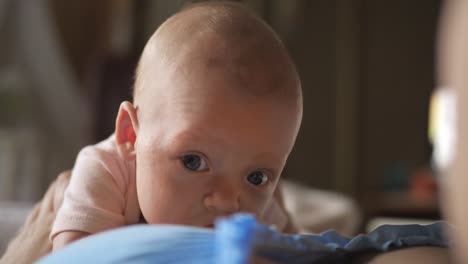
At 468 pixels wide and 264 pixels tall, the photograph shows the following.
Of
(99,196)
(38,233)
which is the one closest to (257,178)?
(99,196)

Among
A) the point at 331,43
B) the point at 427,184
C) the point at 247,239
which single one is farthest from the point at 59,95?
the point at 247,239

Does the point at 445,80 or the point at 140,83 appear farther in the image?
the point at 140,83

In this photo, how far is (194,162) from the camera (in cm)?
65

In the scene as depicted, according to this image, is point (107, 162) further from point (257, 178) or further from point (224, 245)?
point (224, 245)

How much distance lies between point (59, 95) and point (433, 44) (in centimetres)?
282

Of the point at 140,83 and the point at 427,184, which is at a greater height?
the point at 140,83

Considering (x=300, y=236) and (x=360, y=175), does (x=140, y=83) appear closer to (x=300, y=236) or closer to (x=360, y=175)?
(x=300, y=236)

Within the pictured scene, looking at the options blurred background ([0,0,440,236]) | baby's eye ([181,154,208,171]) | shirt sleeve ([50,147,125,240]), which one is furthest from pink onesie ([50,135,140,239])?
blurred background ([0,0,440,236])

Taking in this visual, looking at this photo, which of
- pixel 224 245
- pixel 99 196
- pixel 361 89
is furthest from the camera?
pixel 361 89

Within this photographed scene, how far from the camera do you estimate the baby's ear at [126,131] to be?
76 centimetres

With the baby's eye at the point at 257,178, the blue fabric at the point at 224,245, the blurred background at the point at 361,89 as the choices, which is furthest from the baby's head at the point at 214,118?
the blurred background at the point at 361,89

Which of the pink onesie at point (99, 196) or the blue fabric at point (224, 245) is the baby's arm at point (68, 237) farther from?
the blue fabric at point (224, 245)

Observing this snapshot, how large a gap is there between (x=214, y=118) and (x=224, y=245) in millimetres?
251

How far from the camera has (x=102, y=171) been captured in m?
0.76
